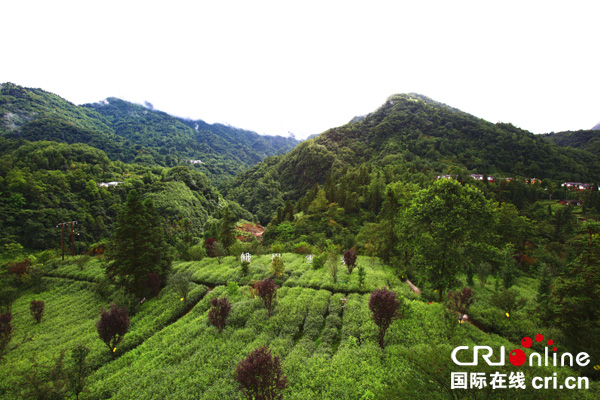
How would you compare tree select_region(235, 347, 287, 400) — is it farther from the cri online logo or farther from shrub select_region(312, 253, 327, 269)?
shrub select_region(312, 253, 327, 269)

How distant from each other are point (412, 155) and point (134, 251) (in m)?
133

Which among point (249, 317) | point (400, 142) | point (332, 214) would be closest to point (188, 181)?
point (332, 214)

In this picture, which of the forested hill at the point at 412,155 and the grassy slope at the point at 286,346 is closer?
the grassy slope at the point at 286,346

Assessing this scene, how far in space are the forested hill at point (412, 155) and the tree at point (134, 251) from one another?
3161 inches

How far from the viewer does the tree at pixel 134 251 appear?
2416 centimetres

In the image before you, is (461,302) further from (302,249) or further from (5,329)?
(5,329)

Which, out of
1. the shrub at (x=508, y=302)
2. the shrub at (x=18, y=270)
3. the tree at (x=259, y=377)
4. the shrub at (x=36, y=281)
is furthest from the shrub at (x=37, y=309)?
the shrub at (x=508, y=302)

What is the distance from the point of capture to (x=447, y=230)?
17.9 meters

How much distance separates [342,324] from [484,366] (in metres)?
10.3

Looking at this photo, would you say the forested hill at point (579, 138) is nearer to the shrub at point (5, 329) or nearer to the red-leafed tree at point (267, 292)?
the red-leafed tree at point (267, 292)

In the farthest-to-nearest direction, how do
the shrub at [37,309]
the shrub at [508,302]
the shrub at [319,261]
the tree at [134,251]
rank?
the shrub at [319,261] → the tree at [134,251] → the shrub at [37,309] → the shrub at [508,302]

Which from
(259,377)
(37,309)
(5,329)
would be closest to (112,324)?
(5,329)

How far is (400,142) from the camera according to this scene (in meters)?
144

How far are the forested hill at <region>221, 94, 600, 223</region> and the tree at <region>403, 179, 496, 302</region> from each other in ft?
255
